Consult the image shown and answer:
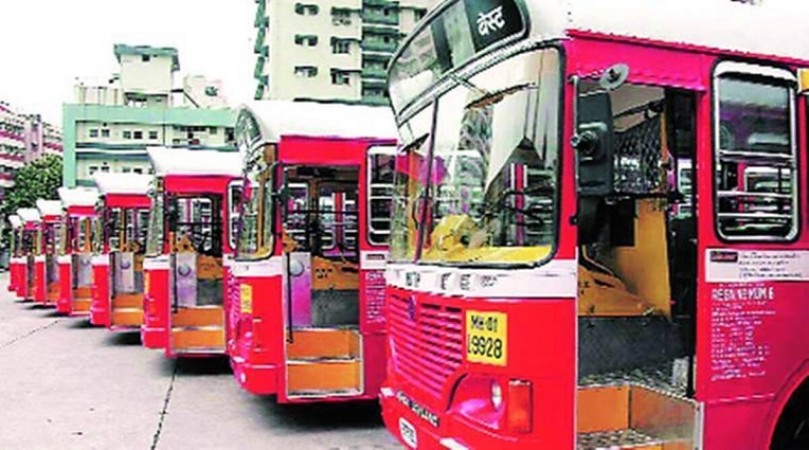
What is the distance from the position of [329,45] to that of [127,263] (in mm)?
37185

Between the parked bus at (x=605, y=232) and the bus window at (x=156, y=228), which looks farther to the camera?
the bus window at (x=156, y=228)

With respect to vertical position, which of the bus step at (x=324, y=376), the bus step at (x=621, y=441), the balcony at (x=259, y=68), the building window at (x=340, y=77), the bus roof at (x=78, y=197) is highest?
the balcony at (x=259, y=68)

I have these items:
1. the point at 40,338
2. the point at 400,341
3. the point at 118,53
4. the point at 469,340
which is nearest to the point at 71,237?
the point at 40,338

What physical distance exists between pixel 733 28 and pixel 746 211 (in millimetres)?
951

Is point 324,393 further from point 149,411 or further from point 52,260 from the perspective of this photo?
point 52,260

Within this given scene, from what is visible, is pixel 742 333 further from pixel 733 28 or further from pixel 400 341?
pixel 400 341

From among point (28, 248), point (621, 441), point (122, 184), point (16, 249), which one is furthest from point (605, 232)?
point (16, 249)

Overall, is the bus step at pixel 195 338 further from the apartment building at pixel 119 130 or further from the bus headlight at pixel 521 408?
the apartment building at pixel 119 130

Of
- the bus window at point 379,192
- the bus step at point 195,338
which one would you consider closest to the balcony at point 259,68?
the bus step at point 195,338

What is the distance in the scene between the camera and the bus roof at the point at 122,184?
44.4 ft

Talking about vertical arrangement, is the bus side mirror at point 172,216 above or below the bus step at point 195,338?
above

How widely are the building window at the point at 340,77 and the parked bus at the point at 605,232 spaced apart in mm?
44613

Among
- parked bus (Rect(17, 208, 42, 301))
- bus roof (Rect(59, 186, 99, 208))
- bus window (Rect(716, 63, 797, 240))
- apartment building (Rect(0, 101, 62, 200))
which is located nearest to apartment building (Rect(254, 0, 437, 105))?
apartment building (Rect(0, 101, 62, 200))

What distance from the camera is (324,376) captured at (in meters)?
7.44
